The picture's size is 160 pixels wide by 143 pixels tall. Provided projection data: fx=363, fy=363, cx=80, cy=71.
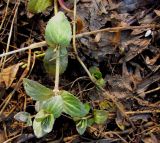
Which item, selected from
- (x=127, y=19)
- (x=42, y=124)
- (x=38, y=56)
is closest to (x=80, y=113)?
(x=42, y=124)

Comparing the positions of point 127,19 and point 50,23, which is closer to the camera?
point 50,23

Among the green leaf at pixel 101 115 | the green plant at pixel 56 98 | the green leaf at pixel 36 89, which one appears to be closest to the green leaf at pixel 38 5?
the green plant at pixel 56 98

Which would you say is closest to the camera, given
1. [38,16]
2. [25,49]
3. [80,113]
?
[80,113]

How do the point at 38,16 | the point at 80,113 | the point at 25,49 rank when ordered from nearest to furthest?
1. the point at 80,113
2. the point at 25,49
3. the point at 38,16

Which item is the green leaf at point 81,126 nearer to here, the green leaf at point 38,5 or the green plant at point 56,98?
the green plant at point 56,98

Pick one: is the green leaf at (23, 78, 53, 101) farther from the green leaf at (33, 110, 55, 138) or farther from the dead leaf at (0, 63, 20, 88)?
the dead leaf at (0, 63, 20, 88)

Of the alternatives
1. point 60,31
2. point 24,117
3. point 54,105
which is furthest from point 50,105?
point 60,31

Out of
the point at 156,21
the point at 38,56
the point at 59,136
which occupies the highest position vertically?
the point at 156,21

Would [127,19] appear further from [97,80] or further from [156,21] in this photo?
[97,80]
